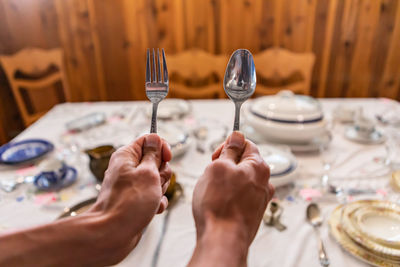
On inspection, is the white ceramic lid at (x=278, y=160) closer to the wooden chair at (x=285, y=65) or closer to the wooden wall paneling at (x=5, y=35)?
the wooden chair at (x=285, y=65)

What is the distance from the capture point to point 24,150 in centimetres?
90

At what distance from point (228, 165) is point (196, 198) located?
0.22ft

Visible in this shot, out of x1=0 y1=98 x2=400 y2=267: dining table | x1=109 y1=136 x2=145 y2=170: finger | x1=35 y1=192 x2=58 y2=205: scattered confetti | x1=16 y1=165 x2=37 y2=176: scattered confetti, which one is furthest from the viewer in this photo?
x1=16 y1=165 x2=37 y2=176: scattered confetti

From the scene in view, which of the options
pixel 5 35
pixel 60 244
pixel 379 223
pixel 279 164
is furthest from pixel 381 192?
pixel 5 35

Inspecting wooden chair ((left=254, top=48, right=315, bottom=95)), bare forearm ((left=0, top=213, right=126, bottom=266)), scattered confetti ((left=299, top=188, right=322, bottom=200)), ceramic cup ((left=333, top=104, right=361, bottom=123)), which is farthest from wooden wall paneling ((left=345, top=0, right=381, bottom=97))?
bare forearm ((left=0, top=213, right=126, bottom=266))

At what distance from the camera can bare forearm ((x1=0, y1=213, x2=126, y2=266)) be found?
324 millimetres

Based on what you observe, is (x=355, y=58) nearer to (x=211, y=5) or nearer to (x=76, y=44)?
(x=211, y=5)

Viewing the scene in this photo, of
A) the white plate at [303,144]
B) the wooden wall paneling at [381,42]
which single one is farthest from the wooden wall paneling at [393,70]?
the white plate at [303,144]

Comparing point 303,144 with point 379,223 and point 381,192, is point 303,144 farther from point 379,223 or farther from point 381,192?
point 379,223

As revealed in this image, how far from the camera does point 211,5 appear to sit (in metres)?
2.11

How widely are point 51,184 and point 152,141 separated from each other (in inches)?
16.6

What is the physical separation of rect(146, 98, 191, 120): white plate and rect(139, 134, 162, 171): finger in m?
0.69

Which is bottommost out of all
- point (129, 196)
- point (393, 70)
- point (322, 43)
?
point (393, 70)

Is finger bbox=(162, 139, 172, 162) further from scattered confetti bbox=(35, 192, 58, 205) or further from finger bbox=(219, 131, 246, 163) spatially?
scattered confetti bbox=(35, 192, 58, 205)
